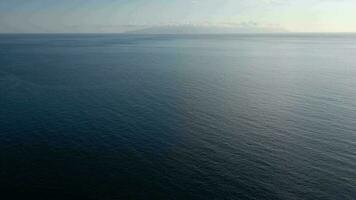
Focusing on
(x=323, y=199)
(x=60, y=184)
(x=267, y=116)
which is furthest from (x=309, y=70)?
(x=60, y=184)

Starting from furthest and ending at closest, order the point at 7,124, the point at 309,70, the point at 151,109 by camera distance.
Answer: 1. the point at 309,70
2. the point at 151,109
3. the point at 7,124

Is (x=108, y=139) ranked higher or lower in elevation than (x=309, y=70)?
lower

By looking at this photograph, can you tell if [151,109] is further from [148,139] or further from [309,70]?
[309,70]

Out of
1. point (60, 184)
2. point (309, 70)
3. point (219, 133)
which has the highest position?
point (309, 70)

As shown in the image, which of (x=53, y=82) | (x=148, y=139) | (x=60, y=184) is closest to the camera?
(x=60, y=184)

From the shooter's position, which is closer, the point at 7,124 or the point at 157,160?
the point at 157,160

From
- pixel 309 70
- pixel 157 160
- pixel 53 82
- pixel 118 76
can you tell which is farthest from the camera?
pixel 309 70

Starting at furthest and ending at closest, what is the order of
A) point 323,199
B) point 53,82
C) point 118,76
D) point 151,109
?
1. point 118,76
2. point 53,82
3. point 151,109
4. point 323,199

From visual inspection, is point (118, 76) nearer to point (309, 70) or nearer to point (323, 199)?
point (309, 70)

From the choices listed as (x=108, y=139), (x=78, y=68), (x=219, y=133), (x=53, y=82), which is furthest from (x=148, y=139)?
(x=78, y=68)
